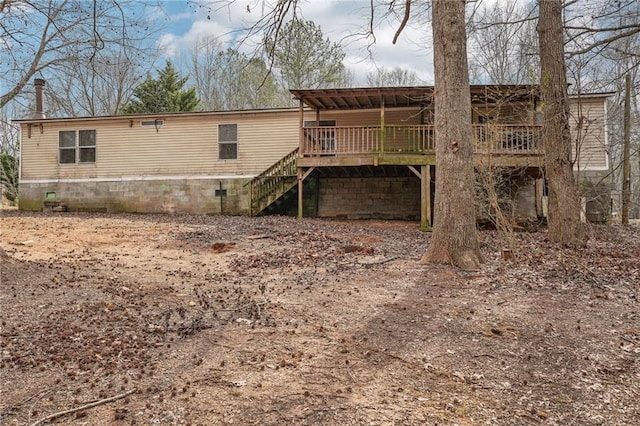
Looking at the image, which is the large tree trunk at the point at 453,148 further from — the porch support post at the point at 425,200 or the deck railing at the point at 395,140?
the porch support post at the point at 425,200

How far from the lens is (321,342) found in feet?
11.3

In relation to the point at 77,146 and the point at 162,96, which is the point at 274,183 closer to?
the point at 77,146

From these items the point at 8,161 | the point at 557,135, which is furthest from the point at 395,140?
the point at 8,161

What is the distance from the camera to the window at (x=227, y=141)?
51.2 ft

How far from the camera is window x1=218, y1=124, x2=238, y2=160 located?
51.2 feet

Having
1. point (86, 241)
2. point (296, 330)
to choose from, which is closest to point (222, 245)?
point (86, 241)

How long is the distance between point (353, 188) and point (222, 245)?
771cm

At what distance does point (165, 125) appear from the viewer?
15.9 metres

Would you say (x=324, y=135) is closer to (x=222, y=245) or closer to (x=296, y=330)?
(x=222, y=245)

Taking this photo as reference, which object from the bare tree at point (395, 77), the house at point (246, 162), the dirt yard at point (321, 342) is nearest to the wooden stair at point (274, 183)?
the house at point (246, 162)

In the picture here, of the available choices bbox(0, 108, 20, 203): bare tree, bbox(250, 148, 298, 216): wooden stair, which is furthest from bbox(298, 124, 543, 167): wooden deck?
bbox(0, 108, 20, 203): bare tree

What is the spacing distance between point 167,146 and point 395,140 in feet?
26.7

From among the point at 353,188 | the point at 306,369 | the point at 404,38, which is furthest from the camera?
the point at 353,188

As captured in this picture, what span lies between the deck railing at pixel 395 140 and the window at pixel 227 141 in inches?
133
